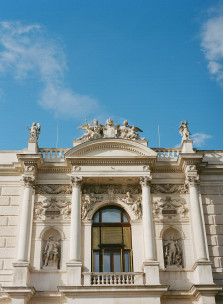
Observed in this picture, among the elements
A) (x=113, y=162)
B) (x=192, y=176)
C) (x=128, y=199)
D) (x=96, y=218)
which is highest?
(x=113, y=162)

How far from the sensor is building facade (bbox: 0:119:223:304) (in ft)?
64.4

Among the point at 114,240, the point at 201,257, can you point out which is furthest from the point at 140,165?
the point at 201,257

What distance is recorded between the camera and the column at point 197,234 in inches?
778

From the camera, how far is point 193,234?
69.5ft

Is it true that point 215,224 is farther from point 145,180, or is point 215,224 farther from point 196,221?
point 145,180

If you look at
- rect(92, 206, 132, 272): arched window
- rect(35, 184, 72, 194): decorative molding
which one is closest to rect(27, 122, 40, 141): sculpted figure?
rect(35, 184, 72, 194): decorative molding

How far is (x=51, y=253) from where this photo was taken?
68.9 feet

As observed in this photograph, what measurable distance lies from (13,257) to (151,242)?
20.3 feet

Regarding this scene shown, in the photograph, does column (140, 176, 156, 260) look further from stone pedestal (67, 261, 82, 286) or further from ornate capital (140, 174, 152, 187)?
stone pedestal (67, 261, 82, 286)

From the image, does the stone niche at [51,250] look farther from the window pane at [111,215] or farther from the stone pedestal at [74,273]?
the window pane at [111,215]

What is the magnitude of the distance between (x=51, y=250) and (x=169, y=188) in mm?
6382

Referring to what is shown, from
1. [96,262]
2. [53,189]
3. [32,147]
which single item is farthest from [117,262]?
[32,147]

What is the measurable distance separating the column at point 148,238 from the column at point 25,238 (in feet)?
A: 16.9

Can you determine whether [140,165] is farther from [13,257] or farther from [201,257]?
[13,257]
